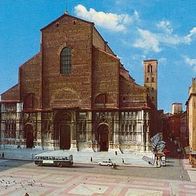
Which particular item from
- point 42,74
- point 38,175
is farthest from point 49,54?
point 38,175

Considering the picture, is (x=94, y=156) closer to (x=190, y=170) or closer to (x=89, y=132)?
(x=89, y=132)

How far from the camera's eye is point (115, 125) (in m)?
39.5

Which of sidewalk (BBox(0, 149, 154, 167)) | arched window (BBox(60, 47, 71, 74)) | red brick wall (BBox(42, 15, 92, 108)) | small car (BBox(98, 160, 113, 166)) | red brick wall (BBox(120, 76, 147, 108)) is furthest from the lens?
arched window (BBox(60, 47, 71, 74))

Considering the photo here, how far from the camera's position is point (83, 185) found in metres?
21.9

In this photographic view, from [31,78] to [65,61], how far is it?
568cm

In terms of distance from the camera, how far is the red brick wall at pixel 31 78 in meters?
43.5

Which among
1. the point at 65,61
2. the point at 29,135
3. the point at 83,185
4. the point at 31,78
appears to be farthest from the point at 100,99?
the point at 83,185

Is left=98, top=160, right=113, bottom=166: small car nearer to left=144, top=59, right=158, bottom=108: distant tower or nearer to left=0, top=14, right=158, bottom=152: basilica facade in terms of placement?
left=0, top=14, right=158, bottom=152: basilica facade

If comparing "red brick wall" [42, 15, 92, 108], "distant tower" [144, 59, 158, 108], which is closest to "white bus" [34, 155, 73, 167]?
"red brick wall" [42, 15, 92, 108]

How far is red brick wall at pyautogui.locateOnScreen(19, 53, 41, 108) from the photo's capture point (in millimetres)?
43469

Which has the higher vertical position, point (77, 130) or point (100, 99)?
point (100, 99)

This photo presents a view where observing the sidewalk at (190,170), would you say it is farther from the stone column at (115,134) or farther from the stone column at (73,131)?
the stone column at (73,131)

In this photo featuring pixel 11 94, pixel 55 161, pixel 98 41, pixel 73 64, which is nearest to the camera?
pixel 55 161

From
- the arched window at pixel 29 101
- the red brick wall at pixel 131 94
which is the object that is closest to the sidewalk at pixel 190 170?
the red brick wall at pixel 131 94
